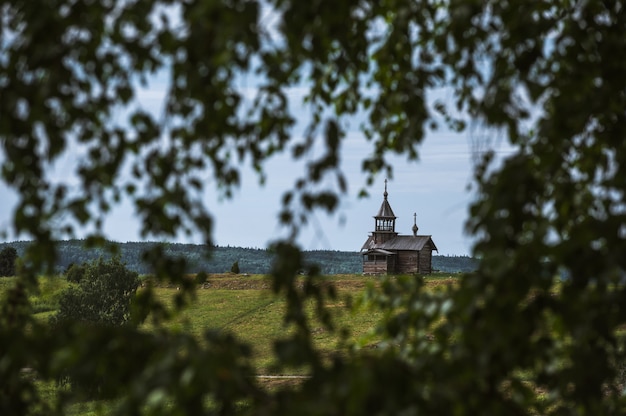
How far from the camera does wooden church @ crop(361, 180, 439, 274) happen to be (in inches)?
2338

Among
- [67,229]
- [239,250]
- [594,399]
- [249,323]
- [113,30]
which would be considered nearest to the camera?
[113,30]

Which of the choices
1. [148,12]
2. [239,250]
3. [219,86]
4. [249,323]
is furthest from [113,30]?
[239,250]

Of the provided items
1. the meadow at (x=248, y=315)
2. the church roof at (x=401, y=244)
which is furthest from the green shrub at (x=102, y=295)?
the church roof at (x=401, y=244)

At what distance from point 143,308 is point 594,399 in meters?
1.82

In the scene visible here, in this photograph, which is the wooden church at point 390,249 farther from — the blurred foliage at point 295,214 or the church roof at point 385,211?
the blurred foliage at point 295,214

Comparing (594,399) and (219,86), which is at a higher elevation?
(219,86)

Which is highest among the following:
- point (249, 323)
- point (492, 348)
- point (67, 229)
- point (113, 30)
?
point (113, 30)

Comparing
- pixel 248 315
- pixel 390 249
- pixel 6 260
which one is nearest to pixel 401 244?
pixel 390 249

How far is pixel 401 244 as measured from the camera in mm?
60281

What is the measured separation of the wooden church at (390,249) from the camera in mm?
59375

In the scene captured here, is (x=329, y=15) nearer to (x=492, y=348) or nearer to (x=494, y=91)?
(x=494, y=91)

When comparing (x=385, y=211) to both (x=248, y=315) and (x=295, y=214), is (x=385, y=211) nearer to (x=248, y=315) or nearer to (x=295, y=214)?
(x=248, y=315)

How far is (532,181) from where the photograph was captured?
9.04 ft

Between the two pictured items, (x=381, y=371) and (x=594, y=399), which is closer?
(x=381, y=371)
